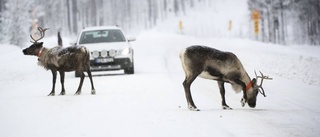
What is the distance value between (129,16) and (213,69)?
123m

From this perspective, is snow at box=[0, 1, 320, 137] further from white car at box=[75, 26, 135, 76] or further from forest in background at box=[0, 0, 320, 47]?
forest in background at box=[0, 0, 320, 47]

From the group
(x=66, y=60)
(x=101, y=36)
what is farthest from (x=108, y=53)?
(x=66, y=60)

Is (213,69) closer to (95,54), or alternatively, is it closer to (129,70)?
(95,54)

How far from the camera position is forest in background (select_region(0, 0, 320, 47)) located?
50.5m

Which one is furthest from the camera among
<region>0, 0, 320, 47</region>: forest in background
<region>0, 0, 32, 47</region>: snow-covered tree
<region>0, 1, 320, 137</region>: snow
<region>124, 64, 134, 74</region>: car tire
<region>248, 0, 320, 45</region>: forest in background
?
<region>0, 0, 32, 47</region>: snow-covered tree

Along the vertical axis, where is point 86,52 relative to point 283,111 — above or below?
above

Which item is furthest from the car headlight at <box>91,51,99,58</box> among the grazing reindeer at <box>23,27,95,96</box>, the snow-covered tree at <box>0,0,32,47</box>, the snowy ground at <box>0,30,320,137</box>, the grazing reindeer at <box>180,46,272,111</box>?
the snow-covered tree at <box>0,0,32,47</box>

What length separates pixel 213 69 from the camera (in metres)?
9.48

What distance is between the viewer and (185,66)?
952 cm

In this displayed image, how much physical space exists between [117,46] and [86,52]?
512 centimetres

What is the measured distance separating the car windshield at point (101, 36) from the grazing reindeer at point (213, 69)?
33.6ft

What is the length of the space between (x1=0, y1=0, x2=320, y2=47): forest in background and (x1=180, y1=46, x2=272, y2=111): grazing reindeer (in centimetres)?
3784

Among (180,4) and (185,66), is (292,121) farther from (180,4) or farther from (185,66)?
(180,4)

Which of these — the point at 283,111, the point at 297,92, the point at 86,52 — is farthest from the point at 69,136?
the point at 297,92
